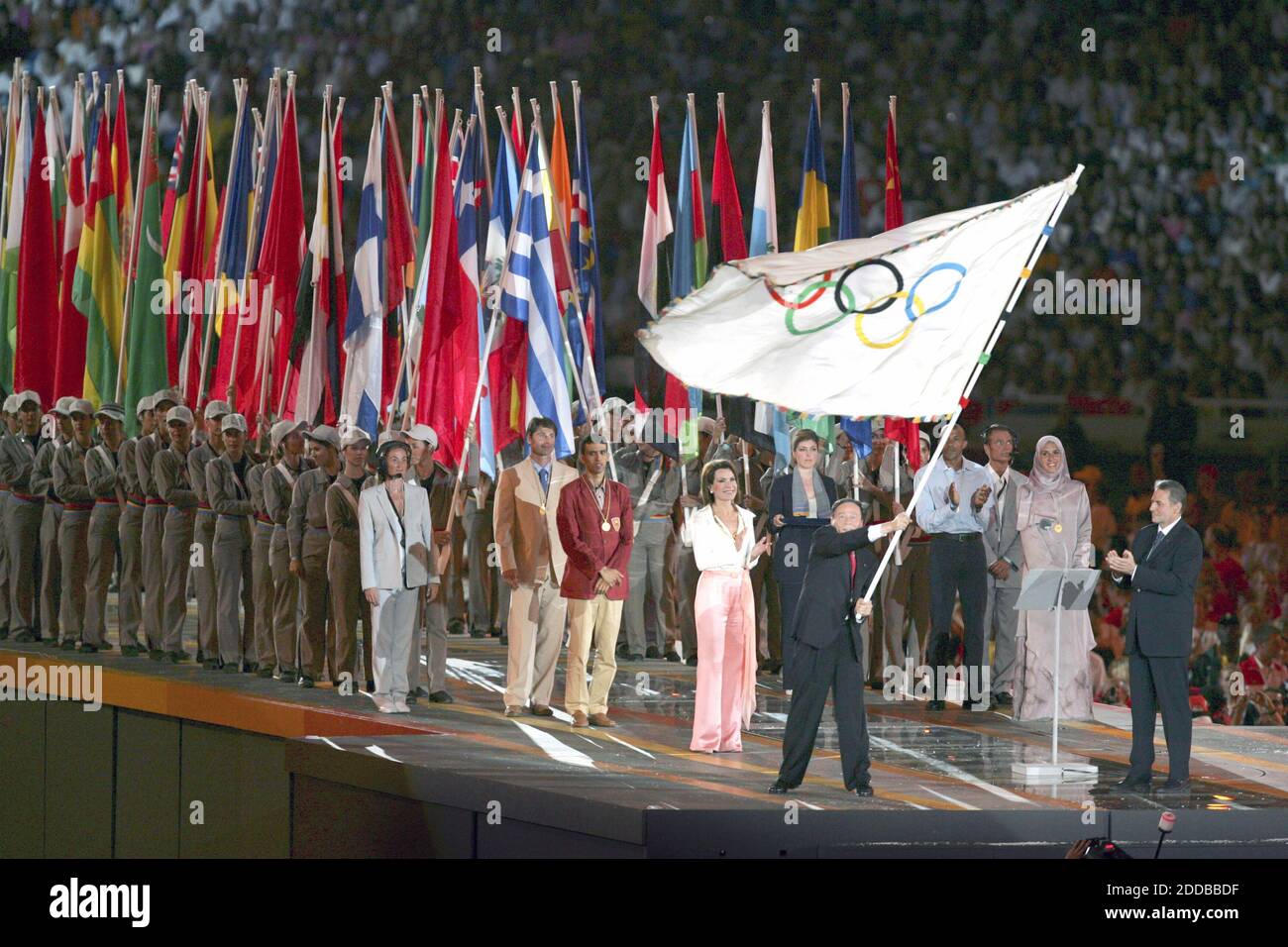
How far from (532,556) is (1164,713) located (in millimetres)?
3818

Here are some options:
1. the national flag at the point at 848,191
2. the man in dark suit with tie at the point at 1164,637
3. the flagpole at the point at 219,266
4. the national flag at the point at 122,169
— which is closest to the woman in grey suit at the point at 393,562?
the national flag at the point at 848,191

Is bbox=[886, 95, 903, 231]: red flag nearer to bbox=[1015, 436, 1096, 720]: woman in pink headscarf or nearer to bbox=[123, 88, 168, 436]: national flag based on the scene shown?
bbox=[1015, 436, 1096, 720]: woman in pink headscarf

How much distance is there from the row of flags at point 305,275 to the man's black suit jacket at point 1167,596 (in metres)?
4.66

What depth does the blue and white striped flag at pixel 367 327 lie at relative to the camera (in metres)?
15.5

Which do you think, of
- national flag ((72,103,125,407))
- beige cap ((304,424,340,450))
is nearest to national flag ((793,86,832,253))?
beige cap ((304,424,340,450))

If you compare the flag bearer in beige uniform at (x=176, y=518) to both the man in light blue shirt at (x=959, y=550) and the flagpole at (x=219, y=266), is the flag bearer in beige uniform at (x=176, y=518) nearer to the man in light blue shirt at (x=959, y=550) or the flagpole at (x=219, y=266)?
the flagpole at (x=219, y=266)

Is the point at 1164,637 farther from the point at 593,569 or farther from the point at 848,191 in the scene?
the point at 848,191

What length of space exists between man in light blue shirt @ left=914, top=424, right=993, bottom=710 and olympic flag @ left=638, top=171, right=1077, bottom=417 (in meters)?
2.34

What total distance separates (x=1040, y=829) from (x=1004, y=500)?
13.3ft

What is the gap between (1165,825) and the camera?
9023 millimetres

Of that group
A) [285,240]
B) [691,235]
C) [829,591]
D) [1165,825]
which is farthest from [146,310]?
[1165,825]

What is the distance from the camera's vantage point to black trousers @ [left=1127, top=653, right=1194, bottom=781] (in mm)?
10641

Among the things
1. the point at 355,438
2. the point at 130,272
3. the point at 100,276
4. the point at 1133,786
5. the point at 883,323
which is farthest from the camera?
the point at 100,276
